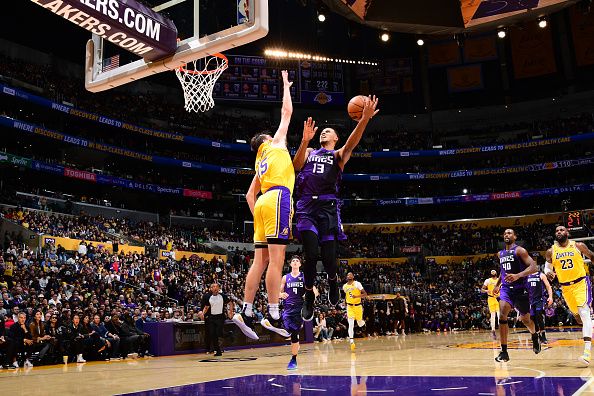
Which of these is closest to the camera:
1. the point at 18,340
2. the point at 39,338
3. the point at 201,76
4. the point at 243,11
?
the point at 243,11

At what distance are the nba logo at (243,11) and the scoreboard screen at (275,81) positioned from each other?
3231 cm

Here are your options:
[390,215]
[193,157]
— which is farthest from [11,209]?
[390,215]

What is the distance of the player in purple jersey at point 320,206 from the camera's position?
6125 mm

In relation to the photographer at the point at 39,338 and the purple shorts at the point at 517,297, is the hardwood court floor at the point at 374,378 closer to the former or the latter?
the purple shorts at the point at 517,297

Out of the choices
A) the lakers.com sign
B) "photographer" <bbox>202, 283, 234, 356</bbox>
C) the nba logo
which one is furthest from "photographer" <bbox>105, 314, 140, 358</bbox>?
the nba logo

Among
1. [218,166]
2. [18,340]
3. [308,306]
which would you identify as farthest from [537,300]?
[218,166]

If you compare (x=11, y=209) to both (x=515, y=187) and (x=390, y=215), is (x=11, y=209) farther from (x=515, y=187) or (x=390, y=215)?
(x=515, y=187)

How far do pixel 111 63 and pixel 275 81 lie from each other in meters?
33.4

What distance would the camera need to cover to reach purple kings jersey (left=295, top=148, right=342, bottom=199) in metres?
6.25

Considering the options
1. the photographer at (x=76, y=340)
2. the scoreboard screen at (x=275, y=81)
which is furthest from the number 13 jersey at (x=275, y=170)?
the scoreboard screen at (x=275, y=81)

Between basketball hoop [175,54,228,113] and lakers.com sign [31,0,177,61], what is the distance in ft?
16.7

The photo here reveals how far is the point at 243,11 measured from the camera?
A: 268 inches

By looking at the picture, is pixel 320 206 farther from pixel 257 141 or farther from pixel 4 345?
pixel 4 345

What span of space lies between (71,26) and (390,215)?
1016 inches
